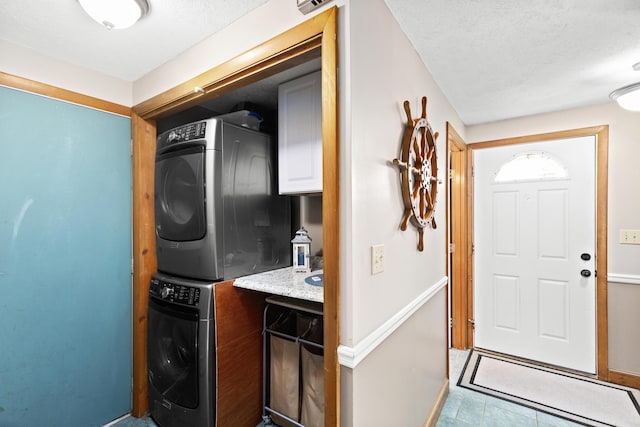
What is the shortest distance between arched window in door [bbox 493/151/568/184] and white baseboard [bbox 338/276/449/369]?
182 cm

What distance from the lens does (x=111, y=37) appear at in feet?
4.86

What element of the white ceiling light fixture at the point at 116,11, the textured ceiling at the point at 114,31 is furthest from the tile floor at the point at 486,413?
the white ceiling light fixture at the point at 116,11

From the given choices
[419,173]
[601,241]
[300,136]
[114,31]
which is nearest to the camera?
[114,31]

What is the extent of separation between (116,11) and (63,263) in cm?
136

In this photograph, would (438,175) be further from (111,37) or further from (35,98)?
(35,98)

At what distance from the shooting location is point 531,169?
8.91ft

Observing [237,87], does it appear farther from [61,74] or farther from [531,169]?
[531,169]

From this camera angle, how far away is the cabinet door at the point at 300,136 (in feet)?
5.63

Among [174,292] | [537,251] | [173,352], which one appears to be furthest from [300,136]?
[537,251]

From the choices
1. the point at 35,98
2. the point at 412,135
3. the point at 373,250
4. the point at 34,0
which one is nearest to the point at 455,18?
the point at 412,135

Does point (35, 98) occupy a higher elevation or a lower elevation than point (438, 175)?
higher

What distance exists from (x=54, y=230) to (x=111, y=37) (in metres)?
1.08

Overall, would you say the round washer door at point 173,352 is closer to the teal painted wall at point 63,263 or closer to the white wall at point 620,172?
the teal painted wall at point 63,263

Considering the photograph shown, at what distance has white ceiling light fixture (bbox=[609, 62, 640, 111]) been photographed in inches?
66.5
